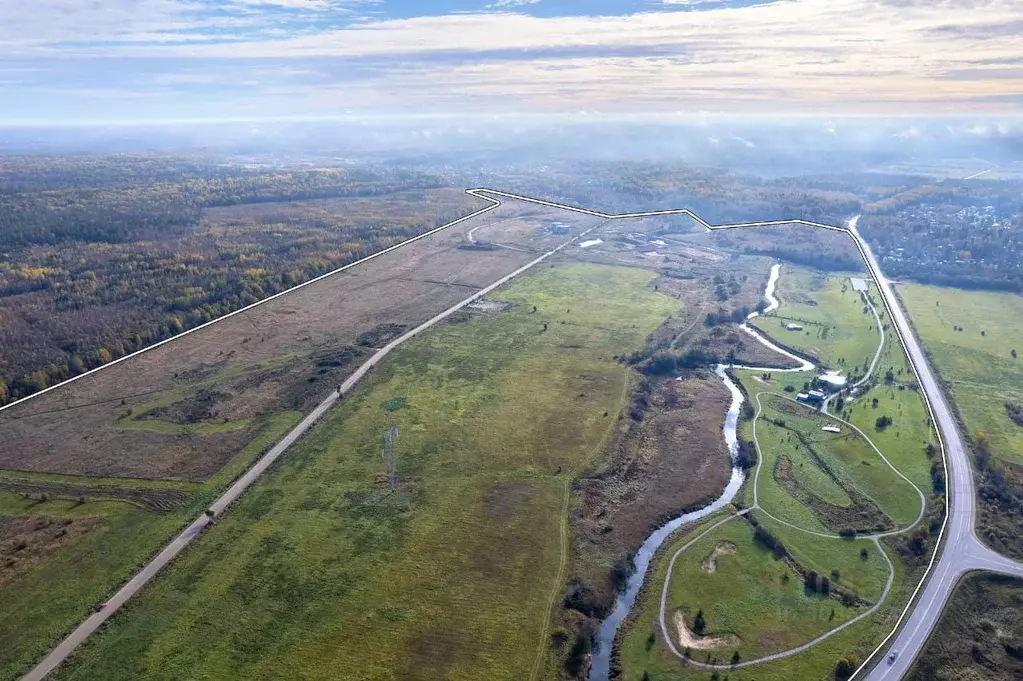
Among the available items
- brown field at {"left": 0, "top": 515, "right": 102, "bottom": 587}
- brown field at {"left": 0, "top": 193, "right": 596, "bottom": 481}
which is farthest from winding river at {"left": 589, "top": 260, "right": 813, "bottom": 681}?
brown field at {"left": 0, "top": 515, "right": 102, "bottom": 587}

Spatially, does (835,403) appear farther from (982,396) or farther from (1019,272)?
(1019,272)

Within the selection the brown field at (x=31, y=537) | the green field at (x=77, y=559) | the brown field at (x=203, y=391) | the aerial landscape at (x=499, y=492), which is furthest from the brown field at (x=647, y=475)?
the brown field at (x=31, y=537)

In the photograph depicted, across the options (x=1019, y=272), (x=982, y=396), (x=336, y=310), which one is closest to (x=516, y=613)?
(x=982, y=396)

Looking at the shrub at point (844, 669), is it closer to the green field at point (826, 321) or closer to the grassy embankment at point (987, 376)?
the grassy embankment at point (987, 376)

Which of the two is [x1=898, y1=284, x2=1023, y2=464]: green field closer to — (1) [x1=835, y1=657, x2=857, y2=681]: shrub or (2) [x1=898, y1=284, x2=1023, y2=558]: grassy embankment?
(2) [x1=898, y1=284, x2=1023, y2=558]: grassy embankment

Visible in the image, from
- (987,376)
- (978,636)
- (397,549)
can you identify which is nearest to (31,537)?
(397,549)

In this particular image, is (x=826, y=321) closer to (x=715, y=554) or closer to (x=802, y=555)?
(x=802, y=555)

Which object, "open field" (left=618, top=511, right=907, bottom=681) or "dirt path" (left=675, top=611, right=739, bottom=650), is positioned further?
"dirt path" (left=675, top=611, right=739, bottom=650)
